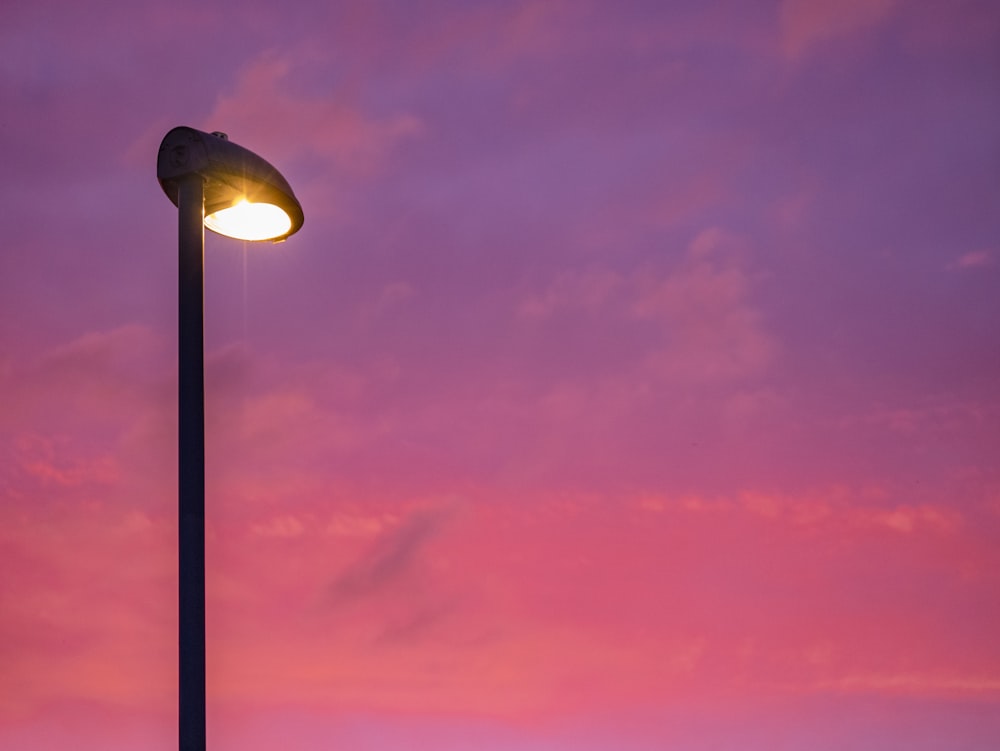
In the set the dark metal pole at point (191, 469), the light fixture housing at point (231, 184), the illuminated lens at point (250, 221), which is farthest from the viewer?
the illuminated lens at point (250, 221)

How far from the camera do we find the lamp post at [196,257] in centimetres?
635

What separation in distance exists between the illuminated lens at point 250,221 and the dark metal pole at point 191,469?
532 mm

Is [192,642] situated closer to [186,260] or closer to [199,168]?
[186,260]

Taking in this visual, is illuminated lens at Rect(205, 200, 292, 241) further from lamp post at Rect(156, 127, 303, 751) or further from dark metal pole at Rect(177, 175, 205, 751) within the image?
dark metal pole at Rect(177, 175, 205, 751)

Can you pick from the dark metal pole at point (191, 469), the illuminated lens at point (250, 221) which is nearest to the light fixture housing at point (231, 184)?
the illuminated lens at point (250, 221)

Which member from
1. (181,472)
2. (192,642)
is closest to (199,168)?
(181,472)

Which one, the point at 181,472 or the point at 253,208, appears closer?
the point at 181,472

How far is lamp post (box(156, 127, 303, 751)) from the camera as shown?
635 cm

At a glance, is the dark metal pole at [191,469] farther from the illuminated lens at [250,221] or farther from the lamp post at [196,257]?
the illuminated lens at [250,221]

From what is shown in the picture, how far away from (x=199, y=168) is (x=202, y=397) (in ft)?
4.36

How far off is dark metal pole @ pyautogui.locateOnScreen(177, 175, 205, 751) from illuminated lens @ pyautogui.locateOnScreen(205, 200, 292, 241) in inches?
21.0

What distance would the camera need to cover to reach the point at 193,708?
20.6 feet

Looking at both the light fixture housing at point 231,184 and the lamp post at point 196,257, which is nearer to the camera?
the lamp post at point 196,257

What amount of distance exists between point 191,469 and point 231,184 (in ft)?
5.90
